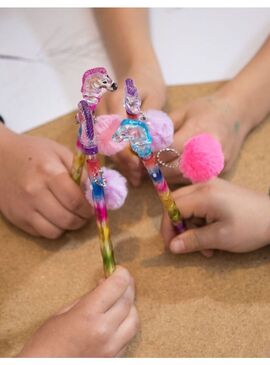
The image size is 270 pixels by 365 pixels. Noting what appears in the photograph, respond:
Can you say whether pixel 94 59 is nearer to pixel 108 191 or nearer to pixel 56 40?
pixel 56 40

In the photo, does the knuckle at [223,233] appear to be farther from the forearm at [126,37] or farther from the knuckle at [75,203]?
the forearm at [126,37]

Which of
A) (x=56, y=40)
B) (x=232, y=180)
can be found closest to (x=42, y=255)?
(x=232, y=180)

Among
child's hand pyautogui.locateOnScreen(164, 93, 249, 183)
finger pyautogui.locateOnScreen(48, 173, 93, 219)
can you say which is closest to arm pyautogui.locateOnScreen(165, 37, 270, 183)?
child's hand pyautogui.locateOnScreen(164, 93, 249, 183)

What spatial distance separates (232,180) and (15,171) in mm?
258

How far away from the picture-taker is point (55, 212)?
0.52 meters

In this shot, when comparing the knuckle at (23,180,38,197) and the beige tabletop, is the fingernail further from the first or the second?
the knuckle at (23,180,38,197)

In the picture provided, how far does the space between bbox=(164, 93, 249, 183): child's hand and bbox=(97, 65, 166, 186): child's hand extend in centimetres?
3

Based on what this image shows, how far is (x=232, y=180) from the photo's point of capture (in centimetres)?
58

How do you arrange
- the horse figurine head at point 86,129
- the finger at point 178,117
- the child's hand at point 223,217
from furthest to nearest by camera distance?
the finger at point 178,117 → the child's hand at point 223,217 → the horse figurine head at point 86,129

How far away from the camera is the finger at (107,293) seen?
43cm

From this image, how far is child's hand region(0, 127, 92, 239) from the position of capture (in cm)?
51

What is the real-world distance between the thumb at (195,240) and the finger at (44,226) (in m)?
0.13

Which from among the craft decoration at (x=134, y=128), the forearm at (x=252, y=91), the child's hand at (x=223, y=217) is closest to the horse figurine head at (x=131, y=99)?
the craft decoration at (x=134, y=128)

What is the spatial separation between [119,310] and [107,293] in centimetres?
2
